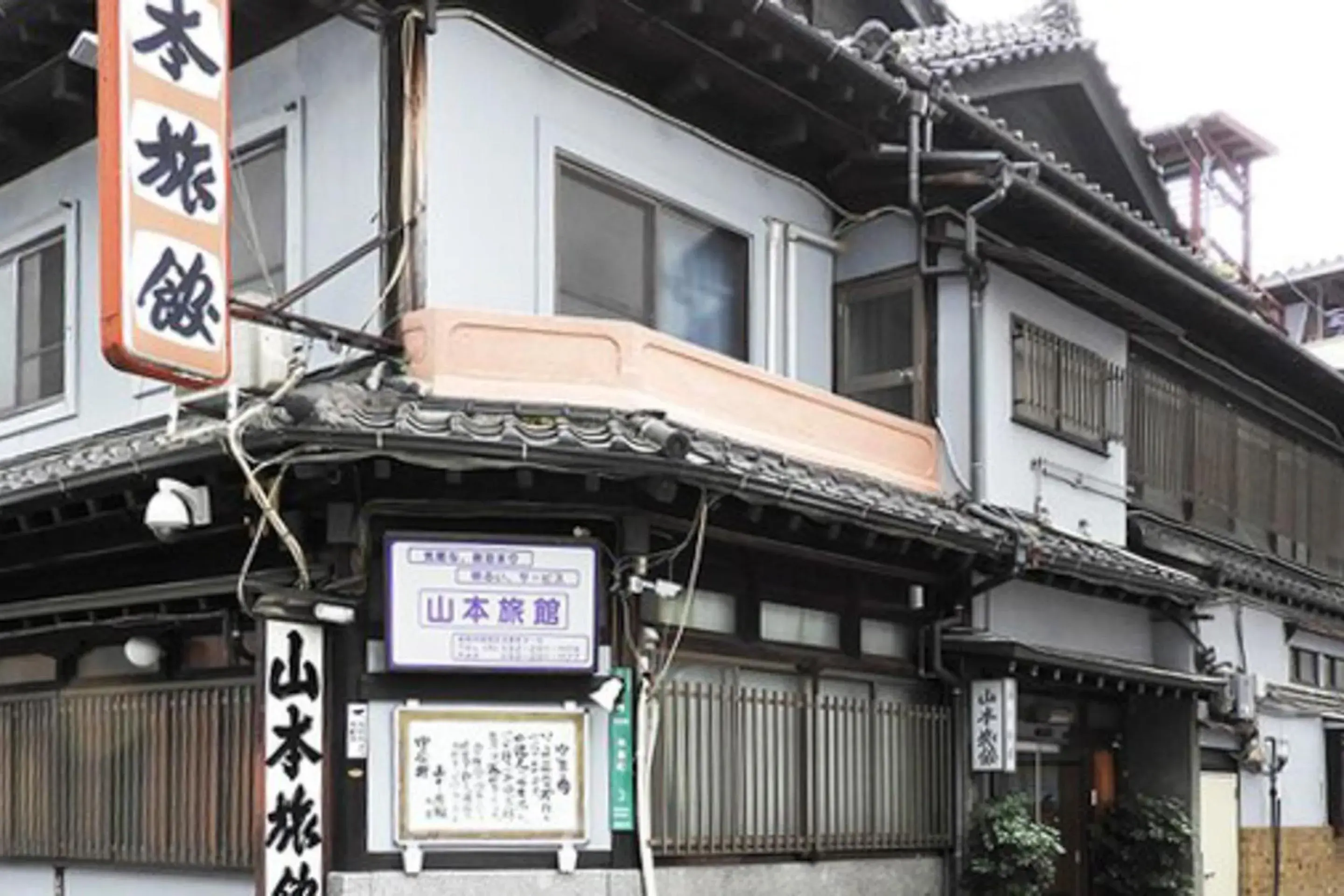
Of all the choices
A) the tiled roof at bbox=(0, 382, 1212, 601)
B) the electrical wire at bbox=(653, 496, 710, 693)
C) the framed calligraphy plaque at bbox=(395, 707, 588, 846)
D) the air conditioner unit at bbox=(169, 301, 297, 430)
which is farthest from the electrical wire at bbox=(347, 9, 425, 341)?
the framed calligraphy plaque at bbox=(395, 707, 588, 846)

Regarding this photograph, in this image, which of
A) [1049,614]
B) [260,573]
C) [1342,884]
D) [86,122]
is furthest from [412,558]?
[1342,884]

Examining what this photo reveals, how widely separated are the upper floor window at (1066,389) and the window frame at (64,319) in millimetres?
8524

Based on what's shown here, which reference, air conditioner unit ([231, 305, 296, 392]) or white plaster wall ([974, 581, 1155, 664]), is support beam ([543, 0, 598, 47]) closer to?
air conditioner unit ([231, 305, 296, 392])

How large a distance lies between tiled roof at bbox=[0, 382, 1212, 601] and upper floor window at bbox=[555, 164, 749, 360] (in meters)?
1.72

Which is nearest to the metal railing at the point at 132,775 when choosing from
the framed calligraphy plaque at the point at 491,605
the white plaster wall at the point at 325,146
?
the framed calligraphy plaque at the point at 491,605

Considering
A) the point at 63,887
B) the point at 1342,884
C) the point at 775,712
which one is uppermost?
the point at 775,712

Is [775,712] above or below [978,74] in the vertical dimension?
below

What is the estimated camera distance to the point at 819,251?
563 inches

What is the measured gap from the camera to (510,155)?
1116 centimetres

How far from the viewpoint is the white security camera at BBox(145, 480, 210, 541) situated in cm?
952

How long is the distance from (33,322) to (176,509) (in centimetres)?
545

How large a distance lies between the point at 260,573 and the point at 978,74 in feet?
33.3

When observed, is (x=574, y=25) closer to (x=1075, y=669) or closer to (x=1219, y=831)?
(x=1075, y=669)

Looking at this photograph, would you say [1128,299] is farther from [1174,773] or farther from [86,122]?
[86,122]
